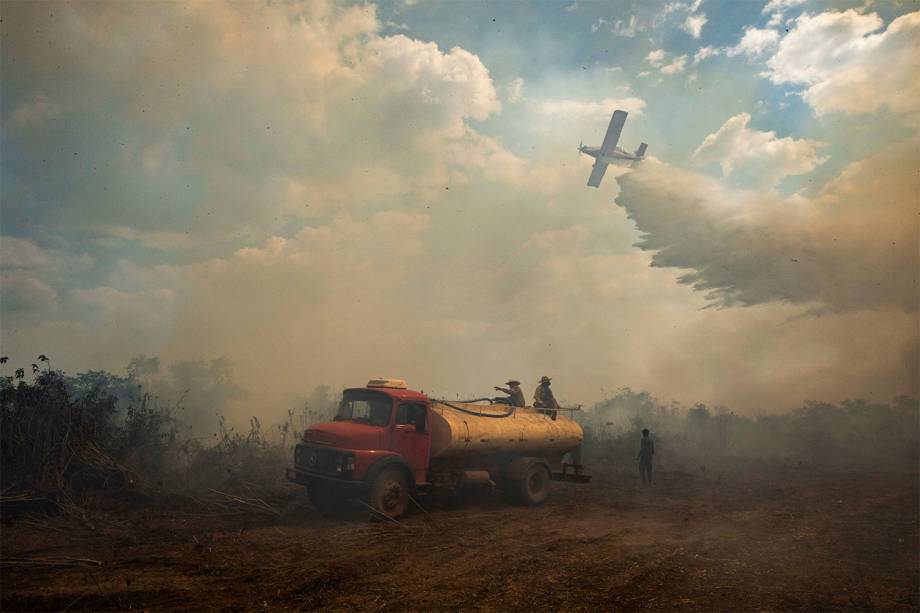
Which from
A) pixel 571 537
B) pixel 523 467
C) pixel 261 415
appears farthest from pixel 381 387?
pixel 261 415

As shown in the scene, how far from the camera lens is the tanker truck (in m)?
10.5

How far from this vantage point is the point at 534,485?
13.7 m

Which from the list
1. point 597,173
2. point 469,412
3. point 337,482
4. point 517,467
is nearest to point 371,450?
point 337,482

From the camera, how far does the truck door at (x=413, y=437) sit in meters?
11.3

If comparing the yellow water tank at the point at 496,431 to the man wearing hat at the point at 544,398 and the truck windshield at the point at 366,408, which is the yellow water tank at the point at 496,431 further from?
the truck windshield at the point at 366,408

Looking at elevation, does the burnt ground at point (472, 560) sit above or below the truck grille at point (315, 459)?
below

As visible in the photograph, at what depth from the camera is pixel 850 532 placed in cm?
1032

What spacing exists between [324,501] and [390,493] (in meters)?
1.51

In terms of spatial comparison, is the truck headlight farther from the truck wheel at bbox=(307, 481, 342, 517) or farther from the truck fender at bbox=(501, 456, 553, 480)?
the truck fender at bbox=(501, 456, 553, 480)

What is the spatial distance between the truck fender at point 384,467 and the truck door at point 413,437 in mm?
206

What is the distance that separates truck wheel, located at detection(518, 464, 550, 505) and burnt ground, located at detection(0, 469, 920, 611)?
1.52 feet

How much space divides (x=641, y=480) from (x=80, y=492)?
52.3 ft

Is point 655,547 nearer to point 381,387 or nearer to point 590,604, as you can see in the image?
point 590,604

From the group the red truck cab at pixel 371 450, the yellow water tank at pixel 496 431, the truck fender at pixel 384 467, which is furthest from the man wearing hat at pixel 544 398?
the truck fender at pixel 384 467
